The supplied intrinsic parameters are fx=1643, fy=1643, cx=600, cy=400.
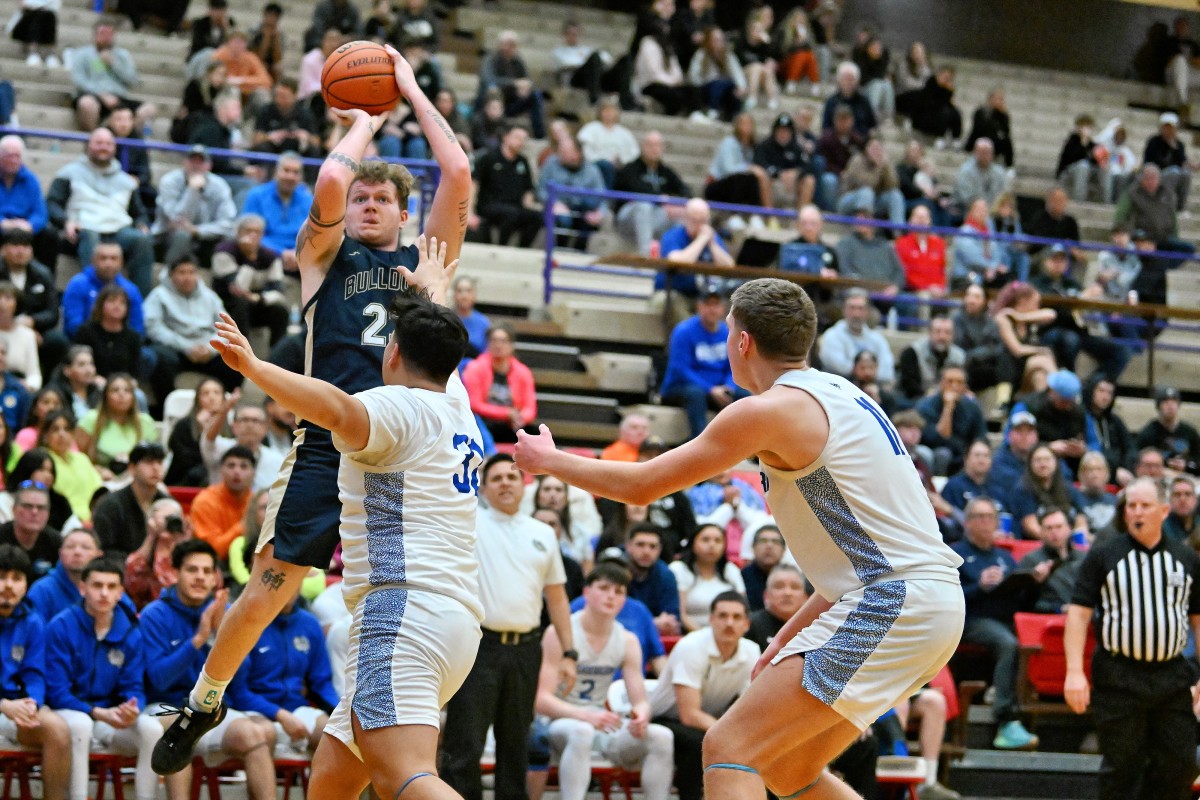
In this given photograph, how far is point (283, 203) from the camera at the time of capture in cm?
1434

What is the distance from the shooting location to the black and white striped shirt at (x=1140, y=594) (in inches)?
367

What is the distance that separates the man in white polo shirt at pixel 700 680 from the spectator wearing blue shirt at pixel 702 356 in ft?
15.1

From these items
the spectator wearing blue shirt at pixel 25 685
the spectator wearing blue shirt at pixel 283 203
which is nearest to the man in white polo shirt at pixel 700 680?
the spectator wearing blue shirt at pixel 25 685

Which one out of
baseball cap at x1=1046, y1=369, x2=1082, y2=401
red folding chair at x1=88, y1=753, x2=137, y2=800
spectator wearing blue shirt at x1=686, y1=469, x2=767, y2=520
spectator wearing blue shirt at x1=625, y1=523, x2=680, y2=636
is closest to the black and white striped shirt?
spectator wearing blue shirt at x1=625, y1=523, x2=680, y2=636

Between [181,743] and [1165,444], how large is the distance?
11370 mm

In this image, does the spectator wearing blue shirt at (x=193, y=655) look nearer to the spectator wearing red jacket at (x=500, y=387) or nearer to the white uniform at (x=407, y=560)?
the white uniform at (x=407, y=560)

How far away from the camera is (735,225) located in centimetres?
1728

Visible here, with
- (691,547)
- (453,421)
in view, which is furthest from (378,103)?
(691,547)

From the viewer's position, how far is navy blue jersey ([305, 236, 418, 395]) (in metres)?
6.29

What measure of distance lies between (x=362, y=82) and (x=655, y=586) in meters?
5.13

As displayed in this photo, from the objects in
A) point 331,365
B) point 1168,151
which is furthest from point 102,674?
point 1168,151

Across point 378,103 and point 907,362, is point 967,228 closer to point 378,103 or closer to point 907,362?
point 907,362

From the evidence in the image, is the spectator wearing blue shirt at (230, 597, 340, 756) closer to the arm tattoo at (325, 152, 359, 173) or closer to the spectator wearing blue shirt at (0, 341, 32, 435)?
the spectator wearing blue shirt at (0, 341, 32, 435)

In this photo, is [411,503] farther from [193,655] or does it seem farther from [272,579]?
[193,655]
